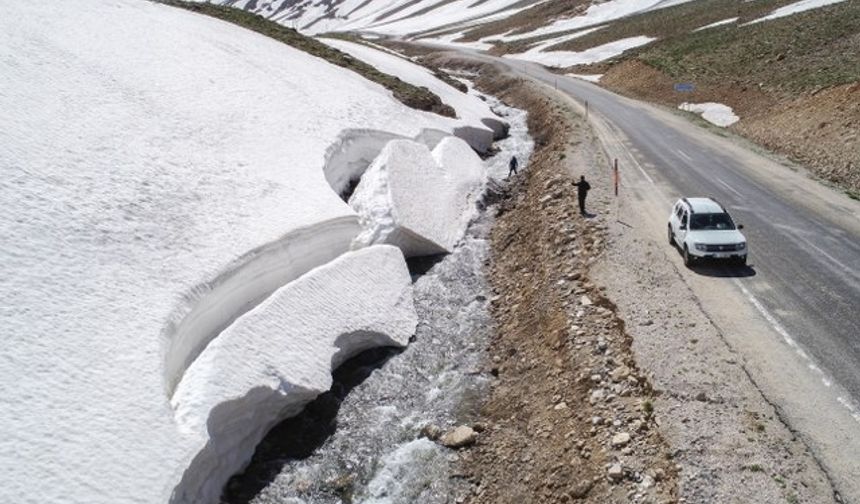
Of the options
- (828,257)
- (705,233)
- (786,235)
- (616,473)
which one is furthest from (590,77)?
(616,473)

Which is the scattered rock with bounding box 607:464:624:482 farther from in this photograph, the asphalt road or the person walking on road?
the person walking on road

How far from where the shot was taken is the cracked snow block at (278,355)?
41.3 ft

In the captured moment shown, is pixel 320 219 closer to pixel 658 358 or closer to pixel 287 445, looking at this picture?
pixel 287 445

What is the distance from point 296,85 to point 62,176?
57.3 feet

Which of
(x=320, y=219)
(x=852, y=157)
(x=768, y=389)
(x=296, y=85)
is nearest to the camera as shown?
(x=768, y=389)

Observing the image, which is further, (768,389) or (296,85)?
(296,85)

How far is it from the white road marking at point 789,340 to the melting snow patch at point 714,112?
2736cm

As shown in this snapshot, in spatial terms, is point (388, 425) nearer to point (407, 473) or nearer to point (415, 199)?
point (407, 473)

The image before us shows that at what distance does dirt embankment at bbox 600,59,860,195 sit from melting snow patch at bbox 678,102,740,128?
Answer: 469 millimetres

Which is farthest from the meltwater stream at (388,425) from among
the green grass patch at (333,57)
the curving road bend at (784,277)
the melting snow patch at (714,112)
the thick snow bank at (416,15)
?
the thick snow bank at (416,15)

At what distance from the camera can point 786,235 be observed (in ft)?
66.1

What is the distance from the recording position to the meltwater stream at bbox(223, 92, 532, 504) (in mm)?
12570

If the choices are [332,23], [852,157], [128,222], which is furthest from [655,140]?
[332,23]

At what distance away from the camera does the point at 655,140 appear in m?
35.4
